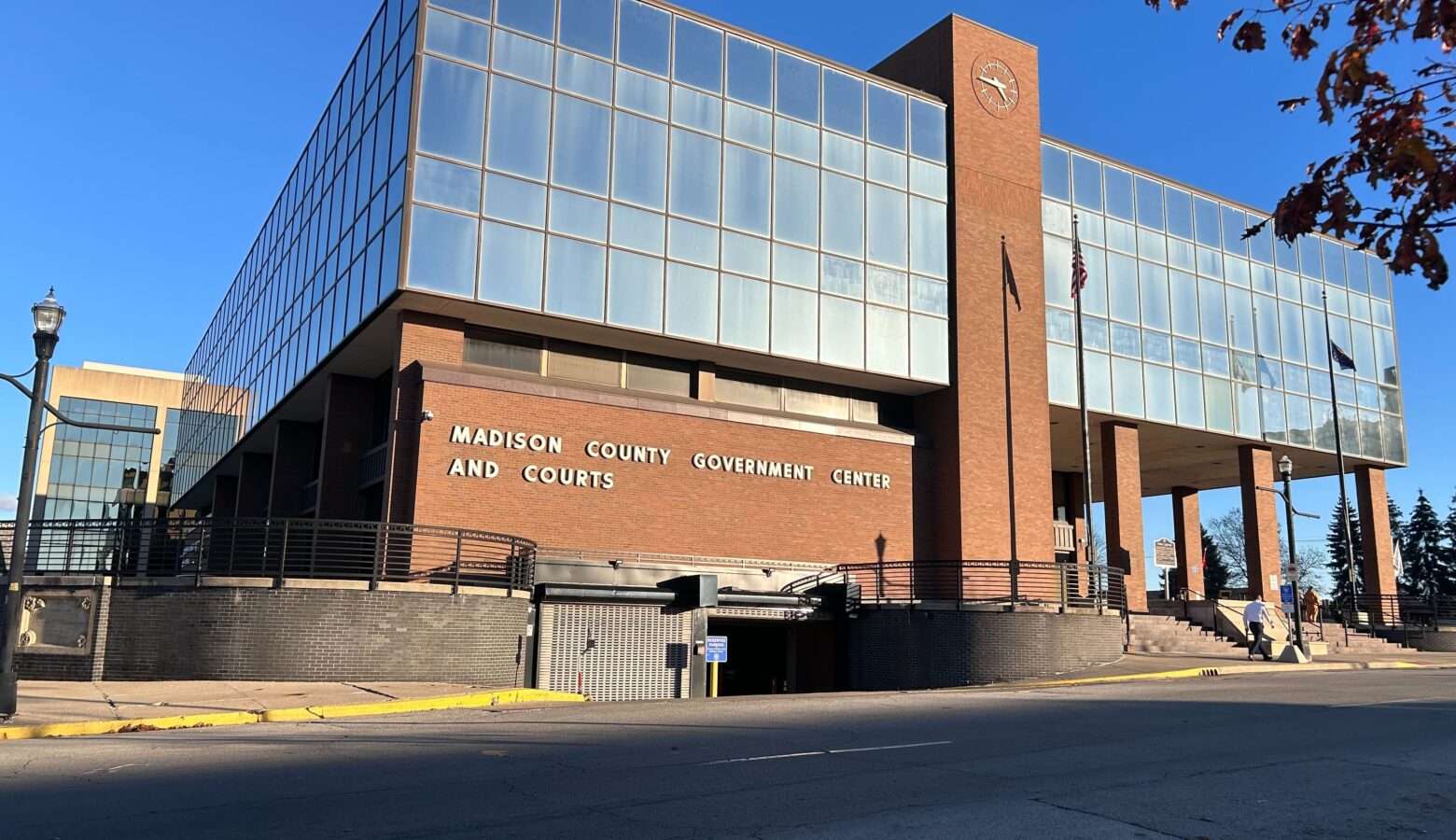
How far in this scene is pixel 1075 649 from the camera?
26469 millimetres

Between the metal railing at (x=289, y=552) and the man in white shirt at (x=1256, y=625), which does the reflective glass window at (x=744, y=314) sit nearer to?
the metal railing at (x=289, y=552)

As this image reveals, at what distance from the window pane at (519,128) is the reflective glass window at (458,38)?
2.60 feet

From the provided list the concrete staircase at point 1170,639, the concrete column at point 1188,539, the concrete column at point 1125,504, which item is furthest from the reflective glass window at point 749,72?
the concrete column at point 1188,539

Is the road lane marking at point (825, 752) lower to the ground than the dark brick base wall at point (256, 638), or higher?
lower

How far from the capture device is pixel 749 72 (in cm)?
3319

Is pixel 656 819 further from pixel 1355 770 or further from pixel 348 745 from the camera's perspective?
pixel 1355 770

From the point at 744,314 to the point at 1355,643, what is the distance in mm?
23086

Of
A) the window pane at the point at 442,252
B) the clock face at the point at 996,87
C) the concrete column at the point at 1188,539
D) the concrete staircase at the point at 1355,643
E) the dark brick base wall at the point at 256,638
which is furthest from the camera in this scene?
the concrete column at the point at 1188,539

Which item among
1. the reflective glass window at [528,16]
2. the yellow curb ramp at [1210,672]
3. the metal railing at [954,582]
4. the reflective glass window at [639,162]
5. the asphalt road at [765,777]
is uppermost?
the reflective glass window at [528,16]

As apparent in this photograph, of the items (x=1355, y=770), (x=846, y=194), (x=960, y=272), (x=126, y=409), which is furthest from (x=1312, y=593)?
(x=126, y=409)

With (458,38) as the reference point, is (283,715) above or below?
below

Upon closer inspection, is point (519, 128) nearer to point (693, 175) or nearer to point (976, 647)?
point (693, 175)

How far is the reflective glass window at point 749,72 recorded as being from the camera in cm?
3284

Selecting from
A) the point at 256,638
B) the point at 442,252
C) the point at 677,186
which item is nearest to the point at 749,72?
the point at 677,186
